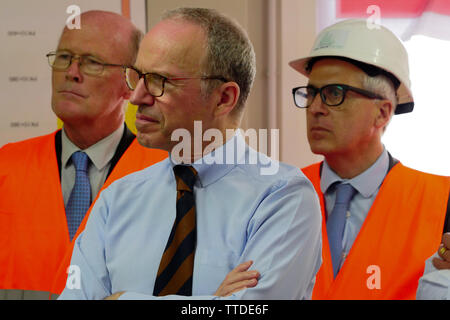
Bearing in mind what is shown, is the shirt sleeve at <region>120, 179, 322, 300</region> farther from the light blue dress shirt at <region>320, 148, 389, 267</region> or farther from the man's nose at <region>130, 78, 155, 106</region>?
the man's nose at <region>130, 78, 155, 106</region>

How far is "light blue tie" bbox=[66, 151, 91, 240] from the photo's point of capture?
6.15 ft

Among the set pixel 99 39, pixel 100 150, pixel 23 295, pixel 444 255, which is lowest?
pixel 23 295

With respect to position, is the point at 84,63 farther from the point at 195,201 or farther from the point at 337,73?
the point at 337,73

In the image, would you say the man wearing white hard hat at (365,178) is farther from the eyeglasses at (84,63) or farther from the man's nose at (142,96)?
the eyeglasses at (84,63)

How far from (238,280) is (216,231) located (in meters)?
0.21

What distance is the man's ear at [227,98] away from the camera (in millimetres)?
1680

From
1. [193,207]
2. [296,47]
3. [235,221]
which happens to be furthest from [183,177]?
[296,47]

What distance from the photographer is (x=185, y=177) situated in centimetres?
171

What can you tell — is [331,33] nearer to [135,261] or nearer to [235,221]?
[235,221]

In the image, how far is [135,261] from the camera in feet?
5.45

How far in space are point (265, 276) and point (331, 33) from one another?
34.6 inches

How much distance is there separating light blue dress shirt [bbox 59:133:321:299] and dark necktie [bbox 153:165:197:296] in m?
0.02

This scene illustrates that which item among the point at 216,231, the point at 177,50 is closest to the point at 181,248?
the point at 216,231

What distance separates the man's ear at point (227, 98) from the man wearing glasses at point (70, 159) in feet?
0.98
